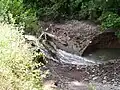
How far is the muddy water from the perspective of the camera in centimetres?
1125

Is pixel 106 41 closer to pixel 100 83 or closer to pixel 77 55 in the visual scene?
pixel 77 55

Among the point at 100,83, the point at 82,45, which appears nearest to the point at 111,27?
the point at 82,45

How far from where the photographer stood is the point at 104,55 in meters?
11.6

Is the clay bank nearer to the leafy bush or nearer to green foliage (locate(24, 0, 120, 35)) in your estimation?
green foliage (locate(24, 0, 120, 35))

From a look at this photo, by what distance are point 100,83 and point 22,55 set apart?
4.22 meters

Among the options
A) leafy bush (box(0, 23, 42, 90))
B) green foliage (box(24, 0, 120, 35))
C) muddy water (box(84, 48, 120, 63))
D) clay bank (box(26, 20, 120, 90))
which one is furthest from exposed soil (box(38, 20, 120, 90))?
leafy bush (box(0, 23, 42, 90))

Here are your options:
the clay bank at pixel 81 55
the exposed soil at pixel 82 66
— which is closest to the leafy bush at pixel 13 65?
the exposed soil at pixel 82 66

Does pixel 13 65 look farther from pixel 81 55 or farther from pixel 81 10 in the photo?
pixel 81 10

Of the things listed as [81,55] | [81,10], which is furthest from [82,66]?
[81,10]

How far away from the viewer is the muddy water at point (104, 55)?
11247 millimetres

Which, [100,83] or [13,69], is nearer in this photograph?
[13,69]

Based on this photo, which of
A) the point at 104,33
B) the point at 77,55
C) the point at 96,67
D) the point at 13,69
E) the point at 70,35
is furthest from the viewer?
the point at 70,35

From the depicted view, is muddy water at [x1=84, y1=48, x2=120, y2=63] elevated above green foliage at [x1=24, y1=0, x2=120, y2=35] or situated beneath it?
situated beneath

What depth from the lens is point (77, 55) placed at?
11695mm
